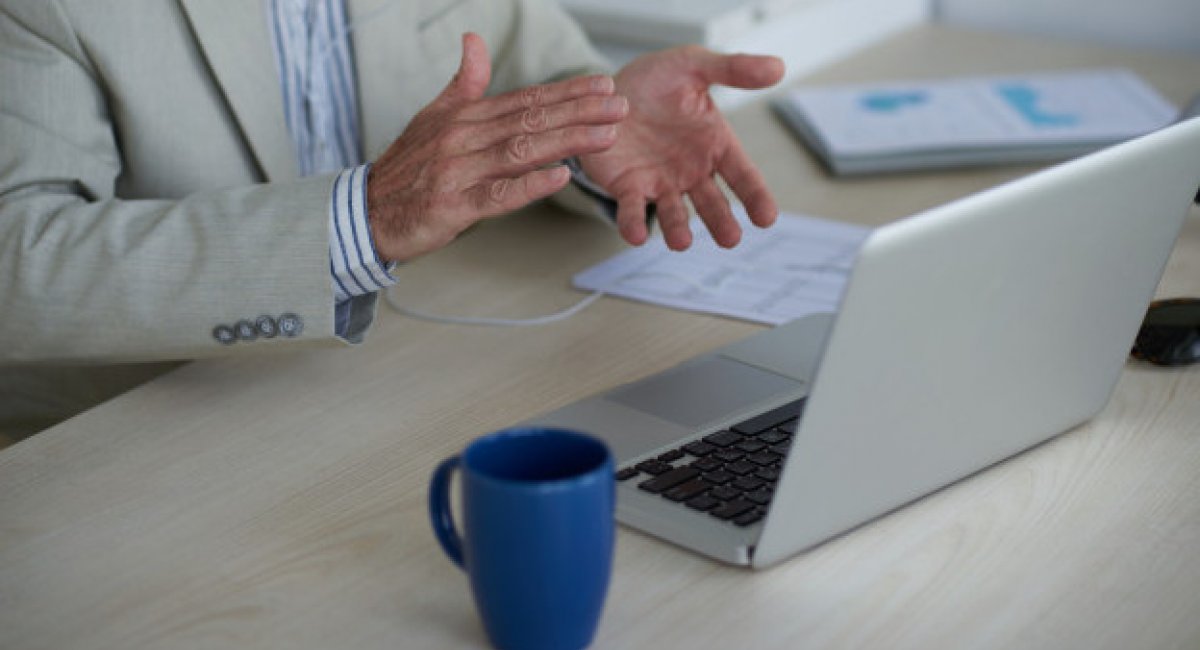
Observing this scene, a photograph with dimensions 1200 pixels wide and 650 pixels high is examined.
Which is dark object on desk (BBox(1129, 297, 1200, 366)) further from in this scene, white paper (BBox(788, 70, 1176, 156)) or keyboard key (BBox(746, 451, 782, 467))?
white paper (BBox(788, 70, 1176, 156))

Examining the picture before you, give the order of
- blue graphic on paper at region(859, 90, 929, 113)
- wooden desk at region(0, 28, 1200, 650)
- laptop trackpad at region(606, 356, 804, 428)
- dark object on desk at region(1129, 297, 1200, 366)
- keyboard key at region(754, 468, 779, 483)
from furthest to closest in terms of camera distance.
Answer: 1. blue graphic on paper at region(859, 90, 929, 113)
2. dark object on desk at region(1129, 297, 1200, 366)
3. laptop trackpad at region(606, 356, 804, 428)
4. keyboard key at region(754, 468, 779, 483)
5. wooden desk at region(0, 28, 1200, 650)

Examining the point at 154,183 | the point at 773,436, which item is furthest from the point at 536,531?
the point at 154,183

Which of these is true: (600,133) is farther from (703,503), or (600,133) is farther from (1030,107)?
(1030,107)

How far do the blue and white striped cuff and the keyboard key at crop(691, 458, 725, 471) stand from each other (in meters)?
0.32

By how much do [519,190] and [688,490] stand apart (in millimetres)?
294

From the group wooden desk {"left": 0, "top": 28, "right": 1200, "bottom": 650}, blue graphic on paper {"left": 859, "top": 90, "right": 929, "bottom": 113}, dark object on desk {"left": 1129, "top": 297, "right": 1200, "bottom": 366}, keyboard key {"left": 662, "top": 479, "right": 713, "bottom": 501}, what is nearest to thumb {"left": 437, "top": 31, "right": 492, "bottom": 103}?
wooden desk {"left": 0, "top": 28, "right": 1200, "bottom": 650}

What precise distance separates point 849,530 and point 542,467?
0.24 metres

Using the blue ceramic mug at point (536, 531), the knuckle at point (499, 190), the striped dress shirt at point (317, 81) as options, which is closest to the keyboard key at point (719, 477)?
the blue ceramic mug at point (536, 531)

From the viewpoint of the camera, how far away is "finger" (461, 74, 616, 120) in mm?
1159

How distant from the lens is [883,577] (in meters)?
0.88

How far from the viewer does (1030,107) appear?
183 centimetres

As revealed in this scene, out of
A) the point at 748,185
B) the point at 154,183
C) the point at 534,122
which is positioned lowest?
the point at 154,183

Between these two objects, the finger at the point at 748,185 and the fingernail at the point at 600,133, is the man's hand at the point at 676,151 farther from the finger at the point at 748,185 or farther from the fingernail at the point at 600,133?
the fingernail at the point at 600,133

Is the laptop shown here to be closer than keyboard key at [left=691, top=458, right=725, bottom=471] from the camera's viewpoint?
Yes
